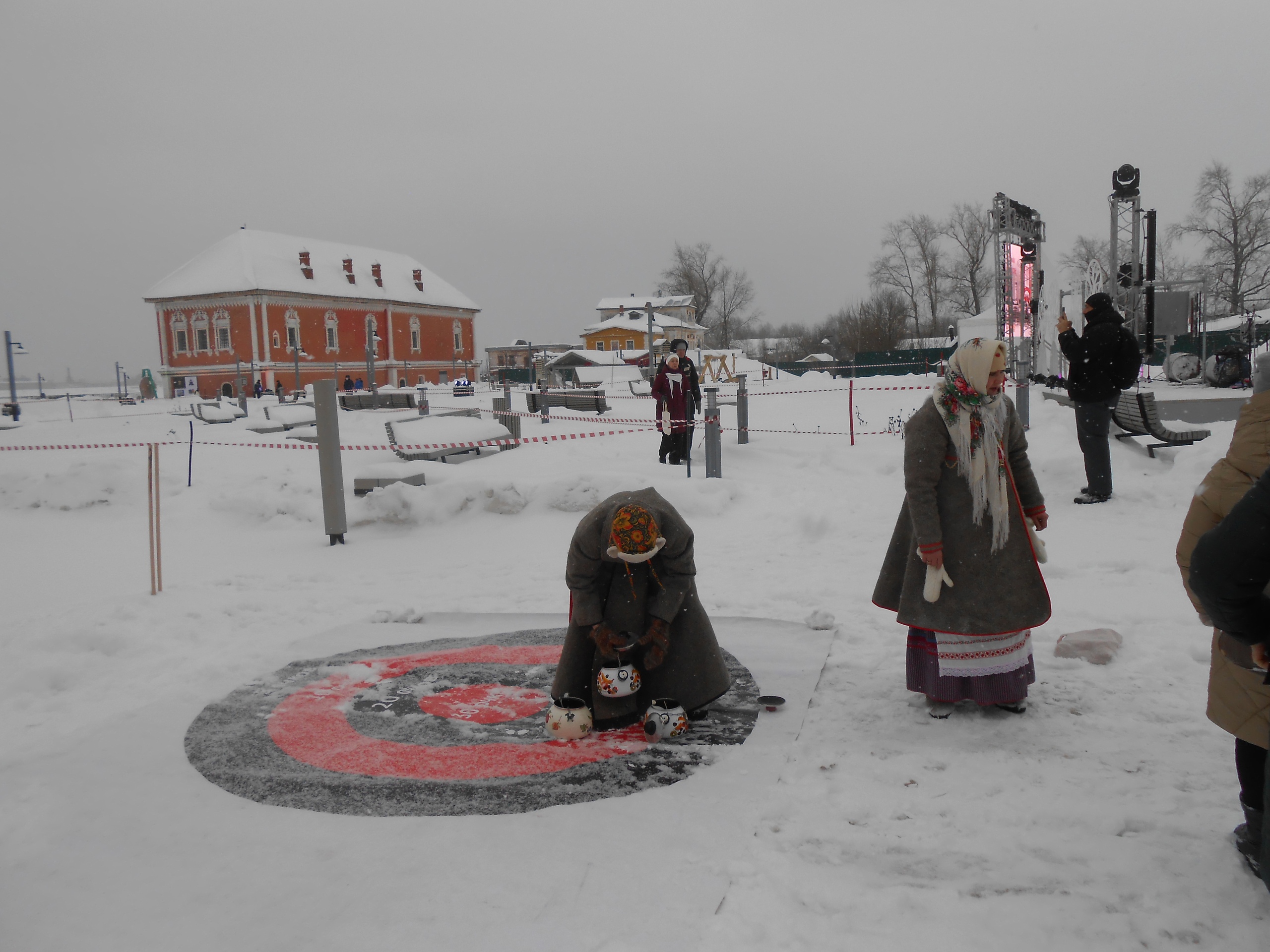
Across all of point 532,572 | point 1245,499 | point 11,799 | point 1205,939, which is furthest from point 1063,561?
point 11,799

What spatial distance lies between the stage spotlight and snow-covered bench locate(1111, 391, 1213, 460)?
9.72 meters

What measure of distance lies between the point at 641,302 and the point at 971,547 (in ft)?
285

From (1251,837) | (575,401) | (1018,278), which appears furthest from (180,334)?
(1251,837)

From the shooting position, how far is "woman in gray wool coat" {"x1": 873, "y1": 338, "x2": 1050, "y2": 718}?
370 cm

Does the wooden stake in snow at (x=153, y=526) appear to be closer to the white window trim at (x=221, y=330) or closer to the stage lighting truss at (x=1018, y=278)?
the stage lighting truss at (x=1018, y=278)

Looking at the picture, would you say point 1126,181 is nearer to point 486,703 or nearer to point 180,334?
point 486,703

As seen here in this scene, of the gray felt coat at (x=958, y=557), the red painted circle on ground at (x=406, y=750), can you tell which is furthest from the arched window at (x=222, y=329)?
the gray felt coat at (x=958, y=557)

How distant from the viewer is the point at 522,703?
4301 millimetres

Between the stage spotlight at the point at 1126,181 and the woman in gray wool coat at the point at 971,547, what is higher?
the stage spotlight at the point at 1126,181

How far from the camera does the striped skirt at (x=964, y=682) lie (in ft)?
12.4

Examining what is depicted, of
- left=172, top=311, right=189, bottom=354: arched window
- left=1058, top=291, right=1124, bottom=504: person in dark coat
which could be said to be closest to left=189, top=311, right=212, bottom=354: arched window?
left=172, top=311, right=189, bottom=354: arched window

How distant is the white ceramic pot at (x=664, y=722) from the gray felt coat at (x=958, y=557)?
105 centimetres

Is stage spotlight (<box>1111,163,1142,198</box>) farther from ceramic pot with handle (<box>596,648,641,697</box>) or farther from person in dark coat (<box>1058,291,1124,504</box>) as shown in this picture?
ceramic pot with handle (<box>596,648,641,697</box>)

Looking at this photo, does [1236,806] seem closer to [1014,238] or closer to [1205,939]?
[1205,939]
